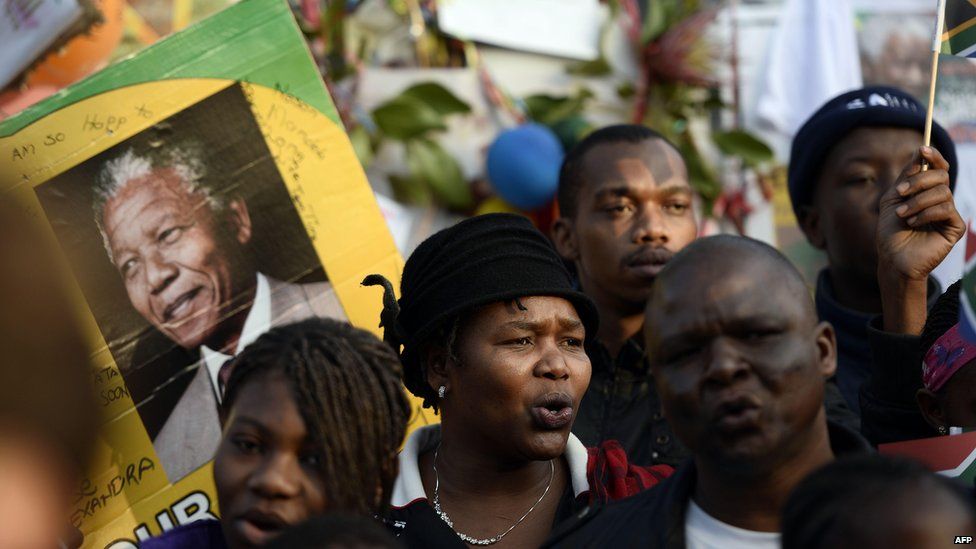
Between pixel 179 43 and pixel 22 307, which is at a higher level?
pixel 179 43

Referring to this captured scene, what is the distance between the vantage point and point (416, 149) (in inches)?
223

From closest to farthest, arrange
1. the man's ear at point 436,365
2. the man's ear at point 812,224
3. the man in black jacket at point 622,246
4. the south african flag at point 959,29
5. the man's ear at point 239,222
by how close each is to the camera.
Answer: the south african flag at point 959,29 < the man's ear at point 436,365 < the man's ear at point 239,222 < the man in black jacket at point 622,246 < the man's ear at point 812,224

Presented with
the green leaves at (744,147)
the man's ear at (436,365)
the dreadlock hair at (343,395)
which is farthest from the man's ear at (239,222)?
the green leaves at (744,147)

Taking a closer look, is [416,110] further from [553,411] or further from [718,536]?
[718,536]

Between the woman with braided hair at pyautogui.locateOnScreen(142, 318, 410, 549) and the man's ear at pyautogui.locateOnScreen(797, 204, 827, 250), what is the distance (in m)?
1.91

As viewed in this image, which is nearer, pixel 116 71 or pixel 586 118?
pixel 116 71

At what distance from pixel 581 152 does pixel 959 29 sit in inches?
57.9

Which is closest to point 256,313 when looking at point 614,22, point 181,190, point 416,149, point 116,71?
point 181,190

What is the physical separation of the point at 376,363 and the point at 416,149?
317 centimetres

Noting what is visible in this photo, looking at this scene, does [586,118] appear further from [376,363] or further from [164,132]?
[376,363]

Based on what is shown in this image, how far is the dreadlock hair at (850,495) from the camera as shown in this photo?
1918 mm

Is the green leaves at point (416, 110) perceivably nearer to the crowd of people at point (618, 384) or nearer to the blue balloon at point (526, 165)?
the blue balloon at point (526, 165)

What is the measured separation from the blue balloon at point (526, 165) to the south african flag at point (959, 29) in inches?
93.0

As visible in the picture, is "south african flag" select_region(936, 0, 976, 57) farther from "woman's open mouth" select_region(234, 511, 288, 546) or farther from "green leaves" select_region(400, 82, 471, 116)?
"green leaves" select_region(400, 82, 471, 116)
